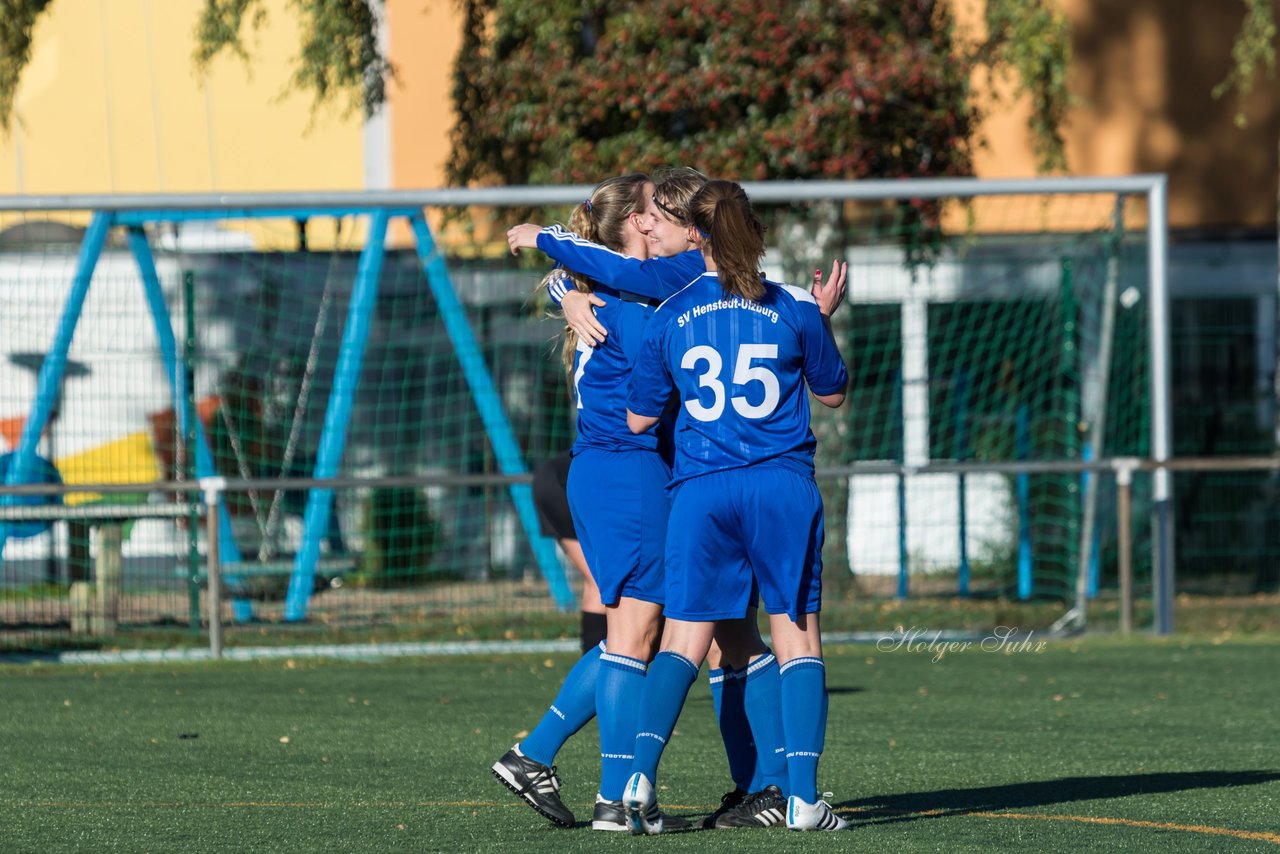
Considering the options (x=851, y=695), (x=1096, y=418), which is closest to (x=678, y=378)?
(x=851, y=695)

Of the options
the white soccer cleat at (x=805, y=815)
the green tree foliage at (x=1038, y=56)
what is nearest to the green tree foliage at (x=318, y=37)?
the green tree foliage at (x=1038, y=56)

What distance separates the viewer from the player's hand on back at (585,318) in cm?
539

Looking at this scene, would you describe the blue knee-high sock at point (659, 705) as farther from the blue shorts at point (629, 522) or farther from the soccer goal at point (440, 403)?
the soccer goal at point (440, 403)

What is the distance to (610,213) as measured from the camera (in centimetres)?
548

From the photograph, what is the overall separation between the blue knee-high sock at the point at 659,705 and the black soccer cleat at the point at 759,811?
0.30 metres

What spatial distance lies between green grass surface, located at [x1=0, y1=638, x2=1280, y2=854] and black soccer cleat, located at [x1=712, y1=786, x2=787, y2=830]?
0.11m

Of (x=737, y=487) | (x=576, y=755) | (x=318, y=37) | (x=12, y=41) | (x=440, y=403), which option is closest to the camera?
(x=737, y=487)

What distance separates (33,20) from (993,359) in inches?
293

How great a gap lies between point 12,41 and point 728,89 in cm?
517

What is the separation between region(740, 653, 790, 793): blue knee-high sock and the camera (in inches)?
209

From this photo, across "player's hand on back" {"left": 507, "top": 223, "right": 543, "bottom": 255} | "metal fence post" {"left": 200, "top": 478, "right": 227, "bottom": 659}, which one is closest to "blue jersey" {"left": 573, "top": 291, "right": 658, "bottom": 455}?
"player's hand on back" {"left": 507, "top": 223, "right": 543, "bottom": 255}

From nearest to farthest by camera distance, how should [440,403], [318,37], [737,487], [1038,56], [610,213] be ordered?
[737,487]
[610,213]
[318,37]
[1038,56]
[440,403]

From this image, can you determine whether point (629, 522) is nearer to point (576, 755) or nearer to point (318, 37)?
point (576, 755)

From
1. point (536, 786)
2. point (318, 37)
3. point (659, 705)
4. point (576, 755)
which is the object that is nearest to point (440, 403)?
point (318, 37)
